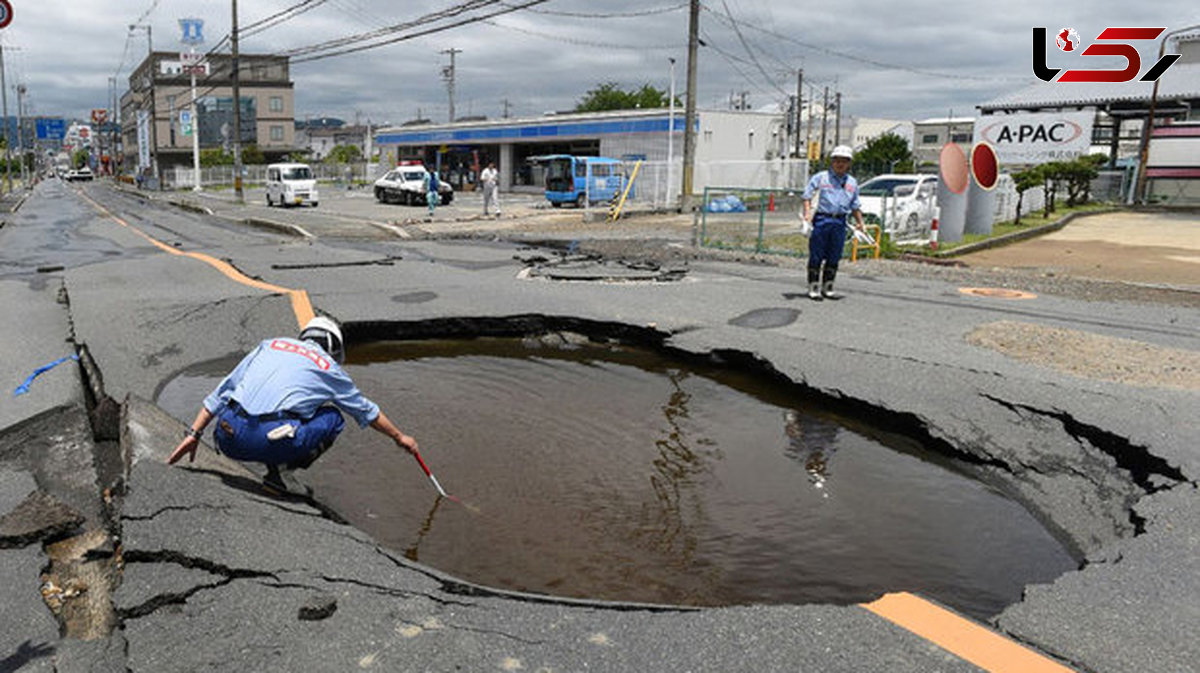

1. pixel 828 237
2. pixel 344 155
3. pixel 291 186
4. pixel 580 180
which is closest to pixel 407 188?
pixel 291 186

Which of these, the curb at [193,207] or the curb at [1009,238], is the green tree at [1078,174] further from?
the curb at [193,207]

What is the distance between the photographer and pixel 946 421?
561 centimetres

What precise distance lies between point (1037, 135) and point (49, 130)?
100434 millimetres

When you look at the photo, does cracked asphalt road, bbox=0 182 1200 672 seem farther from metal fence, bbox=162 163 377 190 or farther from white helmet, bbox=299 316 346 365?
metal fence, bbox=162 163 377 190

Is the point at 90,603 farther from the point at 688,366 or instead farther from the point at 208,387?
the point at 688,366

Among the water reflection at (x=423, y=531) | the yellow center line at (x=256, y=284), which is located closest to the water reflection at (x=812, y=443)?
the water reflection at (x=423, y=531)

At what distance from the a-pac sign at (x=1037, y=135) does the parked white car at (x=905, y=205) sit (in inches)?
831

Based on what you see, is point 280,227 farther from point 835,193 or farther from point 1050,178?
point 1050,178

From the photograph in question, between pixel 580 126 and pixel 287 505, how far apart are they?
4128 cm

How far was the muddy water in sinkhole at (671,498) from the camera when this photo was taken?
390 centimetres

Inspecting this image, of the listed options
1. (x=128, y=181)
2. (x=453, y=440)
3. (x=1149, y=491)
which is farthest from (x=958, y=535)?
(x=128, y=181)

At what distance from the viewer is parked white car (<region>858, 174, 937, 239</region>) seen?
1691 centimetres

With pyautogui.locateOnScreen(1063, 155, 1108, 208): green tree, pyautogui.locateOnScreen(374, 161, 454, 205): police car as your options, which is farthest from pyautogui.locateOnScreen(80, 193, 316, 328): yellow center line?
pyautogui.locateOnScreen(1063, 155, 1108, 208): green tree

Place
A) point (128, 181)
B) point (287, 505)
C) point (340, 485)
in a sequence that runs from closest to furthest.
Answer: point (287, 505) < point (340, 485) < point (128, 181)
